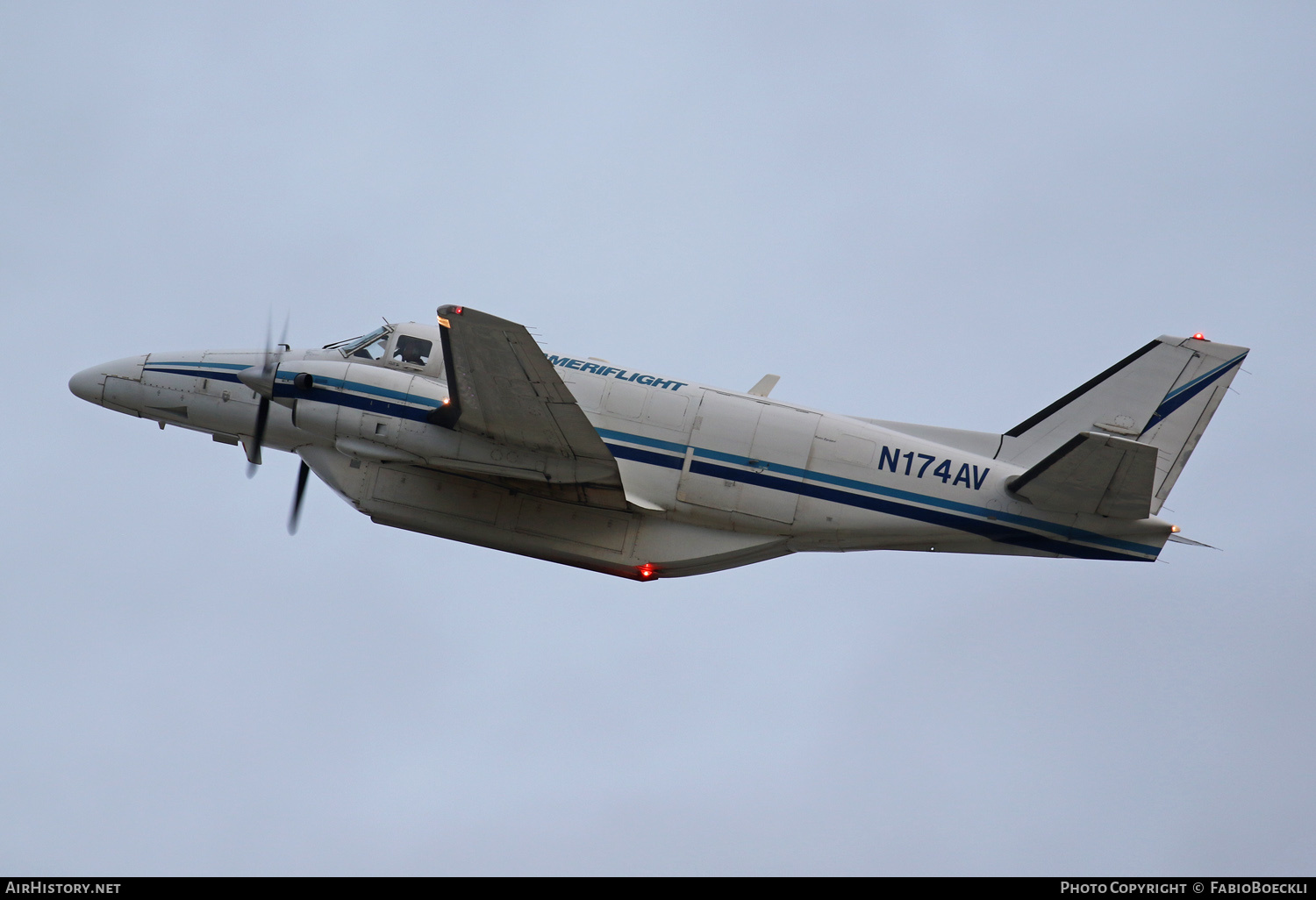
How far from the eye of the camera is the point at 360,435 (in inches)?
750

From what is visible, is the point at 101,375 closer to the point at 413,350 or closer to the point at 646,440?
the point at 413,350

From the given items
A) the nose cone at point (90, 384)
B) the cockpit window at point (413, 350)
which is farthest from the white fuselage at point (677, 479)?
the nose cone at point (90, 384)

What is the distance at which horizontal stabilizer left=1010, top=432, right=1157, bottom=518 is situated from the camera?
17062 millimetres

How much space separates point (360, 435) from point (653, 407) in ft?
17.0

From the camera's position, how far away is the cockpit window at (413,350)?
20703 millimetres

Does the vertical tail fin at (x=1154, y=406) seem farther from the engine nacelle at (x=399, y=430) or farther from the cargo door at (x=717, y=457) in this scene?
the engine nacelle at (x=399, y=430)

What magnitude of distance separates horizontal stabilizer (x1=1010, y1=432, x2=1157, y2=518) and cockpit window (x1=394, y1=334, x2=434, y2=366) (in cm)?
1086

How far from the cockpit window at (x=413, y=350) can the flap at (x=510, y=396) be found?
2239mm

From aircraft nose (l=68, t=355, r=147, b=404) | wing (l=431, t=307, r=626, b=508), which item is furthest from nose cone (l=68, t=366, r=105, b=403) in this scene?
wing (l=431, t=307, r=626, b=508)

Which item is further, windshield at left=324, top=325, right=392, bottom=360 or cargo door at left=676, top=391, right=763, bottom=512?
windshield at left=324, top=325, right=392, bottom=360

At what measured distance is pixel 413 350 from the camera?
20781mm

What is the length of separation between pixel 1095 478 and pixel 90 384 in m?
19.2

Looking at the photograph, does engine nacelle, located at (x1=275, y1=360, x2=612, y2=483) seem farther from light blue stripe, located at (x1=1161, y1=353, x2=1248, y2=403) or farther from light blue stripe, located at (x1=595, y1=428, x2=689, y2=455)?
light blue stripe, located at (x1=1161, y1=353, x2=1248, y2=403)
